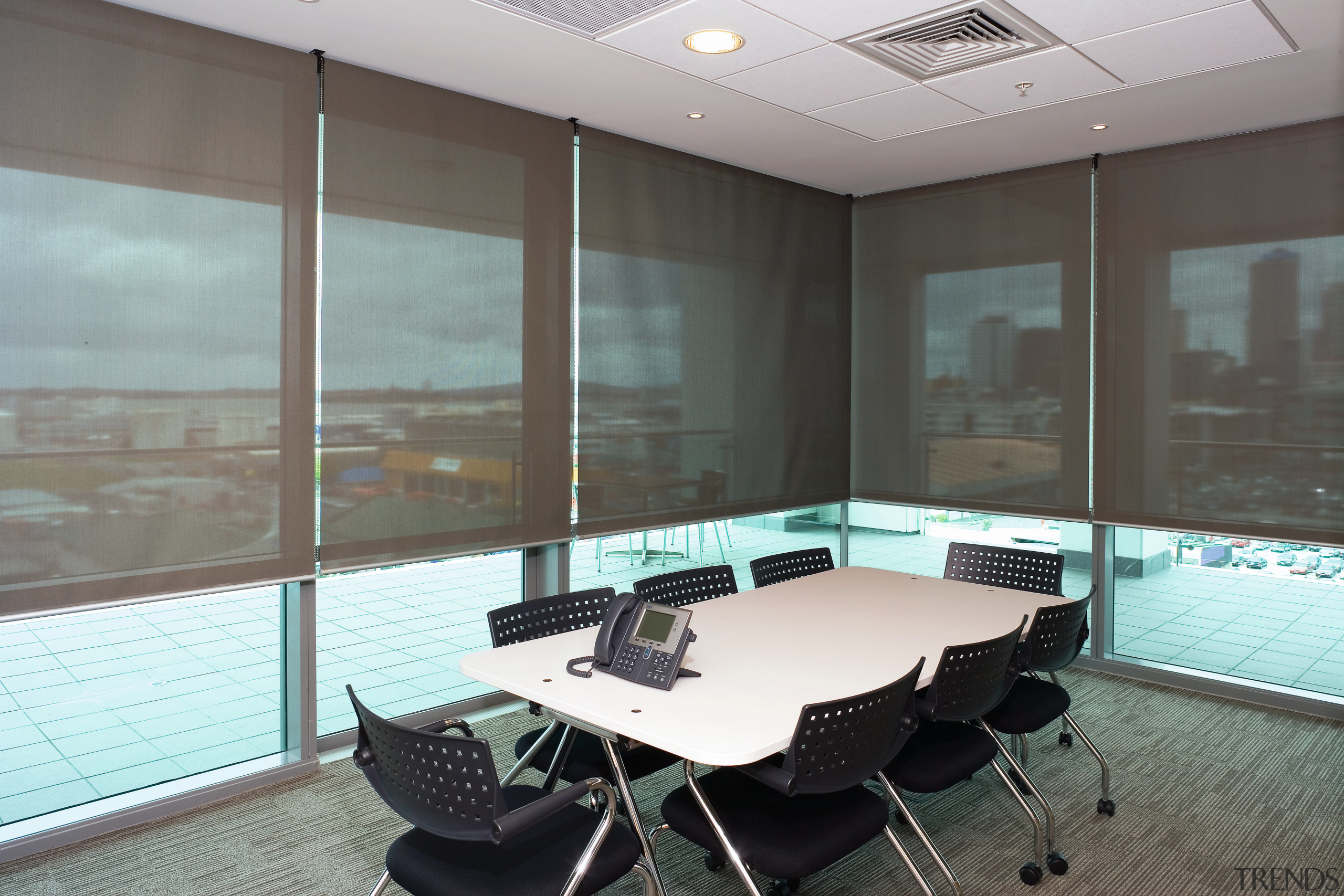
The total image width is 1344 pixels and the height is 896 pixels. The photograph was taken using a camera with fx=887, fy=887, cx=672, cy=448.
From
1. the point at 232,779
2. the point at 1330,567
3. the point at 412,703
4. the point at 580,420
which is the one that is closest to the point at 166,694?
the point at 232,779

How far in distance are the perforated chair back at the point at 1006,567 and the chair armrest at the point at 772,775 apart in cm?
247

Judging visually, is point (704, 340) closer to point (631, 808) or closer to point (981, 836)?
point (981, 836)

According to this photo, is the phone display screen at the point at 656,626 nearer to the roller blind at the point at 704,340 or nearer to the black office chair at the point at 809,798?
the black office chair at the point at 809,798

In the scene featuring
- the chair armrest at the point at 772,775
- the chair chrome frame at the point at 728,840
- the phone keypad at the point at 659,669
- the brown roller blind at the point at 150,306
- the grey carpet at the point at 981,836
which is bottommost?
the grey carpet at the point at 981,836

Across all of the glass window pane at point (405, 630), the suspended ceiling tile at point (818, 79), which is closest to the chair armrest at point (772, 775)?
the glass window pane at point (405, 630)

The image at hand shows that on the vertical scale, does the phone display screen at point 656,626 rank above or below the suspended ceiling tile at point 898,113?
below

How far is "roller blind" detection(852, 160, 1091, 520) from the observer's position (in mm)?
5695

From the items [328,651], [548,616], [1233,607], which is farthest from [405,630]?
[1233,607]

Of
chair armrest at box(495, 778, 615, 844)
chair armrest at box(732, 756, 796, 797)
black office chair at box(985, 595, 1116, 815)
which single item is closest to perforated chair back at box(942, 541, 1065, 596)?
black office chair at box(985, 595, 1116, 815)

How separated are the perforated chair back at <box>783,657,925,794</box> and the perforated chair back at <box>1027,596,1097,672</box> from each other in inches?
36.6

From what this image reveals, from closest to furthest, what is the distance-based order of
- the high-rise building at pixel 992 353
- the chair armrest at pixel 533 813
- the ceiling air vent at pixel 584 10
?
the chair armrest at pixel 533 813 < the ceiling air vent at pixel 584 10 < the high-rise building at pixel 992 353

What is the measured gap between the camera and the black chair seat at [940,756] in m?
2.95

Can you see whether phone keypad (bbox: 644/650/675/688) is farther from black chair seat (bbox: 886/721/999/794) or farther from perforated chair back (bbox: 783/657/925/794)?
black chair seat (bbox: 886/721/999/794)

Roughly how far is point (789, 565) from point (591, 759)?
183cm
